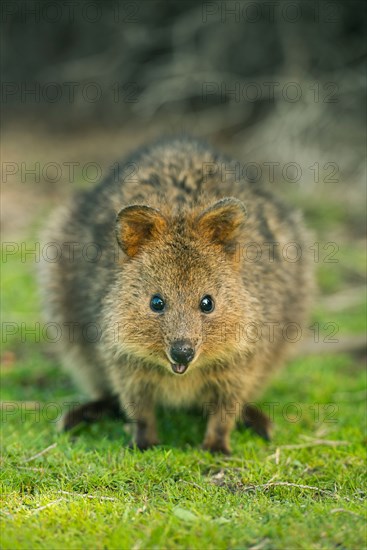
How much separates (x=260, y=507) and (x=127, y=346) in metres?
1.52

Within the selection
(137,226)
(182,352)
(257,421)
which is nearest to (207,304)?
(182,352)

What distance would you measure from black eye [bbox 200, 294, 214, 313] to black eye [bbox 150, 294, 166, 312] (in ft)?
0.90

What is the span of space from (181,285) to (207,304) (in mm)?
→ 238

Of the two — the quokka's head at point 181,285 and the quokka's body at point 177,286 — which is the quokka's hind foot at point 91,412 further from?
the quokka's head at point 181,285

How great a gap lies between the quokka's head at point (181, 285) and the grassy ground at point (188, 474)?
0.81 meters

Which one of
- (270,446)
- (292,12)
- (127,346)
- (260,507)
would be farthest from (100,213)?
(292,12)

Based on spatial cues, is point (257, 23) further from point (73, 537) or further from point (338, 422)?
point (73, 537)

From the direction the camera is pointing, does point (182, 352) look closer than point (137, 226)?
Yes

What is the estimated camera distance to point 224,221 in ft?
18.0

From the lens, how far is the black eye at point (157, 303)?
17.5 ft

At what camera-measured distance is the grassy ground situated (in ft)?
13.8

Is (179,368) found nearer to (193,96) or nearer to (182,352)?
(182,352)

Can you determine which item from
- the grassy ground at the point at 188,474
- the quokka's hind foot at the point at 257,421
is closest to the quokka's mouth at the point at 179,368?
the grassy ground at the point at 188,474

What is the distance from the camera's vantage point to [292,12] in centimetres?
1301
